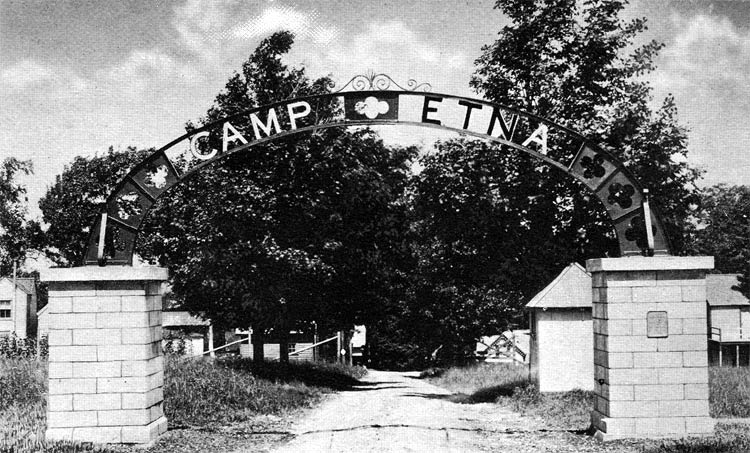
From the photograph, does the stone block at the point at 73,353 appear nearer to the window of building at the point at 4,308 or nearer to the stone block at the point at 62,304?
the stone block at the point at 62,304

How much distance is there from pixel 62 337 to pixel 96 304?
26.3 inches

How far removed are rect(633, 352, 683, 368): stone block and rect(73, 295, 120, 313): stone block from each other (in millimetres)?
7648

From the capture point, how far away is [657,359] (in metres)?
9.95

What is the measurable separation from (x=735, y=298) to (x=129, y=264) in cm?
4417

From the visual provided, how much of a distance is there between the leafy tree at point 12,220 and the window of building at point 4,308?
109 inches

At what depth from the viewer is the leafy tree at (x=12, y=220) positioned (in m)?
33.8

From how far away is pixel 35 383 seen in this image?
13523 millimetres

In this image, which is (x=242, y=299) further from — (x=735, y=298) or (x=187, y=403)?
(x=735, y=298)

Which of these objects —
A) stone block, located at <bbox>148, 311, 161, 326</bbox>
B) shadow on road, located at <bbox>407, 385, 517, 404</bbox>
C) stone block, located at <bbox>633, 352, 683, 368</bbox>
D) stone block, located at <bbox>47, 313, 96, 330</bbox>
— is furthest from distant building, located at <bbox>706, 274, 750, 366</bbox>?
stone block, located at <bbox>47, 313, 96, 330</bbox>

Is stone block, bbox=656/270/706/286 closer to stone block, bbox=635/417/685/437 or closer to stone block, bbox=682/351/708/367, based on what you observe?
stone block, bbox=682/351/708/367

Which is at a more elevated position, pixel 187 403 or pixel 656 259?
pixel 656 259

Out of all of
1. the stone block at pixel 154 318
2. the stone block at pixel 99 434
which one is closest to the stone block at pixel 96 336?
the stone block at pixel 154 318

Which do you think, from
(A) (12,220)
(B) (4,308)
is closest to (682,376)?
(A) (12,220)

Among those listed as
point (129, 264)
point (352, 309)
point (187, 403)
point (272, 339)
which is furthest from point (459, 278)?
point (129, 264)
